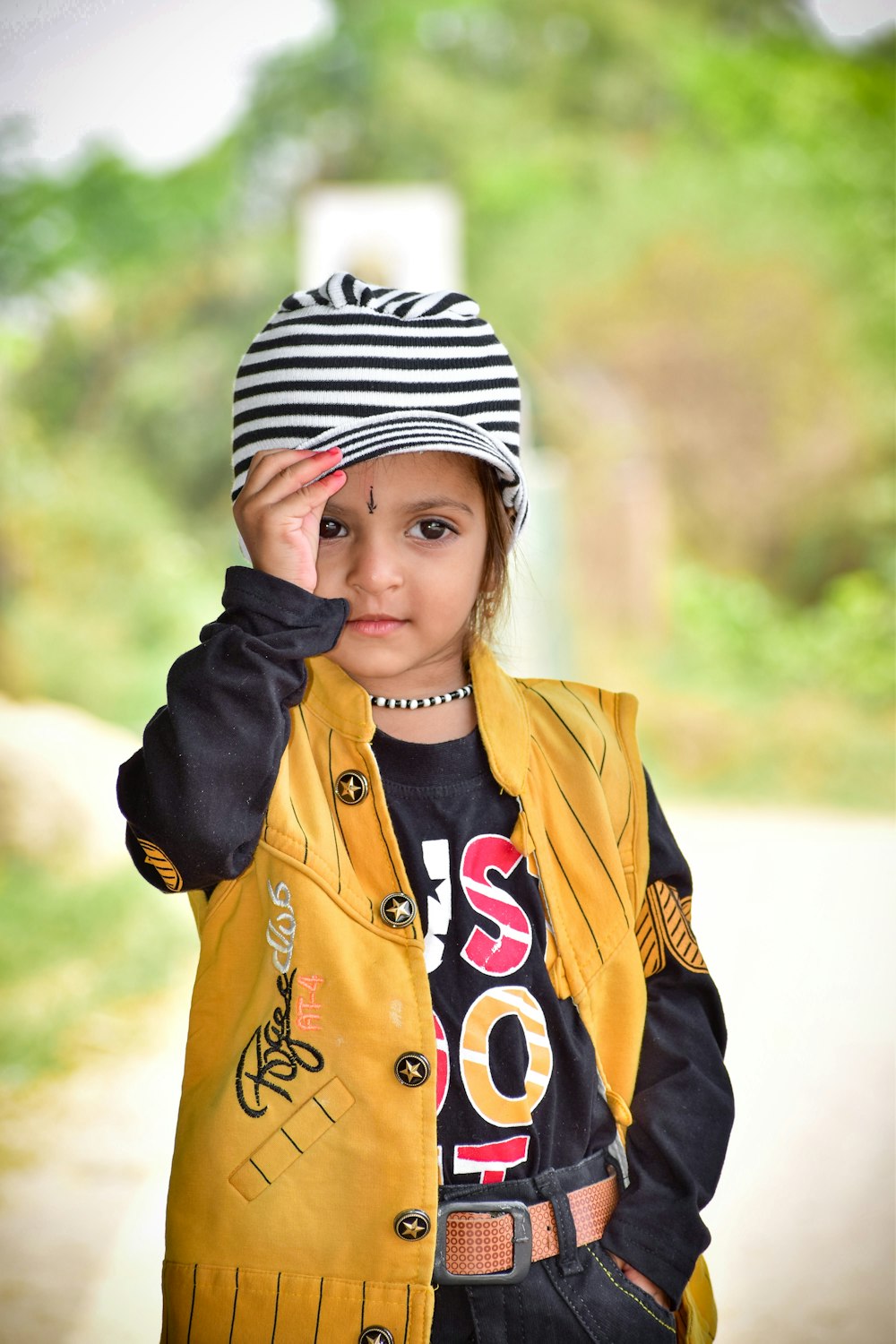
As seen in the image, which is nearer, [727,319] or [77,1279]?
[77,1279]

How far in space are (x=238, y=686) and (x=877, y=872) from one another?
4.40m

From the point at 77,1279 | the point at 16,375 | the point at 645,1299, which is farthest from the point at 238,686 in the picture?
the point at 16,375

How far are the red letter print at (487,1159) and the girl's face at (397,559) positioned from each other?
16.0 inches

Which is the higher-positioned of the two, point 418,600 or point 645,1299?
point 418,600

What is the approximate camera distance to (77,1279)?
2.69m

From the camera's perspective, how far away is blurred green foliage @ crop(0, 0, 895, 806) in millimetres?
7156

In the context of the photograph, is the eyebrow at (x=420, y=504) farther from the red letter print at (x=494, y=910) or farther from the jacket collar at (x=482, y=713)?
the red letter print at (x=494, y=910)

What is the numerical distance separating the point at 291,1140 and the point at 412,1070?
0.11 meters

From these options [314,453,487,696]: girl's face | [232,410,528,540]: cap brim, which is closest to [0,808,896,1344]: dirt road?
[314,453,487,696]: girl's face

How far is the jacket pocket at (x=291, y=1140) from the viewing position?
1049mm

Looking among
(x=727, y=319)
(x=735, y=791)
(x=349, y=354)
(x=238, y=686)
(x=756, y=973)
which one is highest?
(x=727, y=319)

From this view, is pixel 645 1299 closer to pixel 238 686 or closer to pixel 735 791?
pixel 238 686

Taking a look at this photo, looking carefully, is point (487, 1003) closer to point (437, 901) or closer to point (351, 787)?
point (437, 901)

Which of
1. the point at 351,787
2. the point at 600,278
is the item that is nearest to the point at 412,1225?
the point at 351,787
